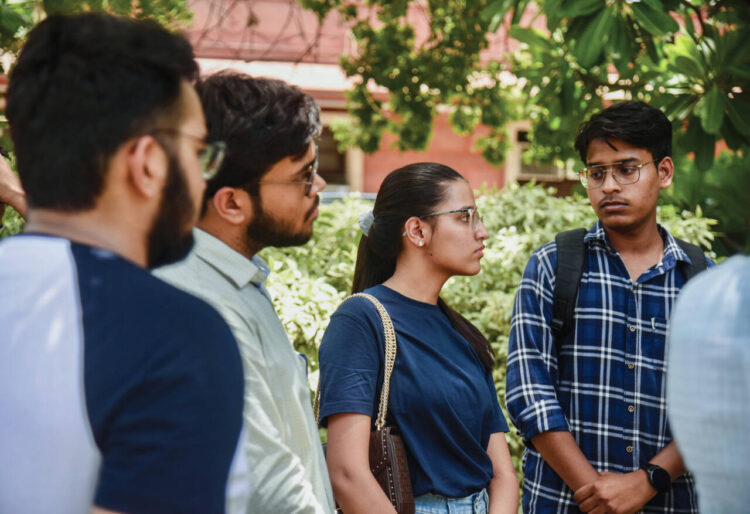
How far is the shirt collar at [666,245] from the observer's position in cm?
317

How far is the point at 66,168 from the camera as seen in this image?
1.25 m

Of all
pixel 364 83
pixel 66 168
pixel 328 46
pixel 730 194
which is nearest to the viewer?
pixel 66 168

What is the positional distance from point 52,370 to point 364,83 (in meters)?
8.69

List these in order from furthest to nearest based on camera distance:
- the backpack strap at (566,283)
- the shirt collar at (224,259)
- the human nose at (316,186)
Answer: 1. the backpack strap at (566,283)
2. the human nose at (316,186)
3. the shirt collar at (224,259)

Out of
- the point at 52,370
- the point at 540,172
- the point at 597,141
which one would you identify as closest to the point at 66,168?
the point at 52,370

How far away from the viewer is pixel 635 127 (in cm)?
324

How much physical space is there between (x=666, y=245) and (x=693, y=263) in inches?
4.9

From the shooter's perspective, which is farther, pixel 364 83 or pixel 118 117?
pixel 364 83

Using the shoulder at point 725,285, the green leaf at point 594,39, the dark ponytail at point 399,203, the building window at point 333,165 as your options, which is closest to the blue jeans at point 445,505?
the dark ponytail at point 399,203

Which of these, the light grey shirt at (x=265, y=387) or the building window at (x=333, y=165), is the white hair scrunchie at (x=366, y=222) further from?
the building window at (x=333, y=165)

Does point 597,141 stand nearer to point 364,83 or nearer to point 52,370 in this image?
point 52,370

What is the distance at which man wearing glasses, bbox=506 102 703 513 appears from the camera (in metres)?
2.99

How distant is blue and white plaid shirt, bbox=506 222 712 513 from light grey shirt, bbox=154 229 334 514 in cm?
128

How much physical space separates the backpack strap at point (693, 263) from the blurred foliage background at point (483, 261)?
1903 mm
